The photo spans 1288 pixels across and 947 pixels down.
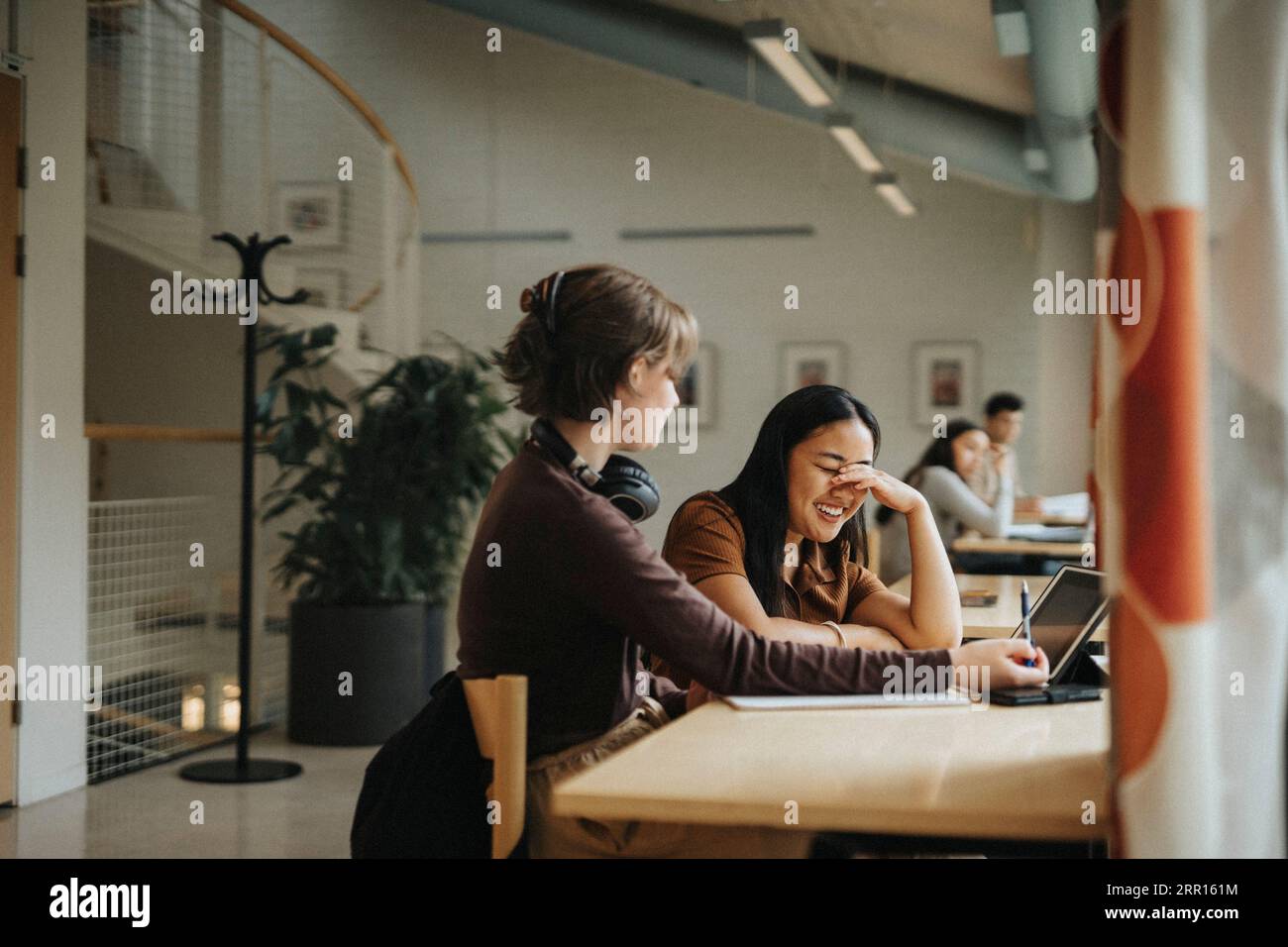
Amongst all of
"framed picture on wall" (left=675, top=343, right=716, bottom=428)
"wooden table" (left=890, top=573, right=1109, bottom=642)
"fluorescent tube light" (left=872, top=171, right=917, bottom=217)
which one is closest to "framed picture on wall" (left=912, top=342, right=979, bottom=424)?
"fluorescent tube light" (left=872, top=171, right=917, bottom=217)

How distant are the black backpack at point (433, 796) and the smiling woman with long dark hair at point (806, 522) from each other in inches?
24.4

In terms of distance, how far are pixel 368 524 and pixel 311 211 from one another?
3908mm

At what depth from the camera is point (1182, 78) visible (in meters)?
1.17

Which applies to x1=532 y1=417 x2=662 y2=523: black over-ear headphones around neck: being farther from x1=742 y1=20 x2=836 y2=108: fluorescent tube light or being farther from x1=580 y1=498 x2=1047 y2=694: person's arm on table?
x1=742 y1=20 x2=836 y2=108: fluorescent tube light

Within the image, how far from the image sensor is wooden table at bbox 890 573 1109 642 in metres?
2.69

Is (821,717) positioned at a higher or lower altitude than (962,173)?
lower

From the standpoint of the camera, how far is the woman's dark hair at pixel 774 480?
222cm

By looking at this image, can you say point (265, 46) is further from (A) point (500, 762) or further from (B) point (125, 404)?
(A) point (500, 762)

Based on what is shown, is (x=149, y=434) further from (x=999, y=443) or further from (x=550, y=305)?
(x=999, y=443)

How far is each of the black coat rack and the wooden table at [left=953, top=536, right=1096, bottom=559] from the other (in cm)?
270
